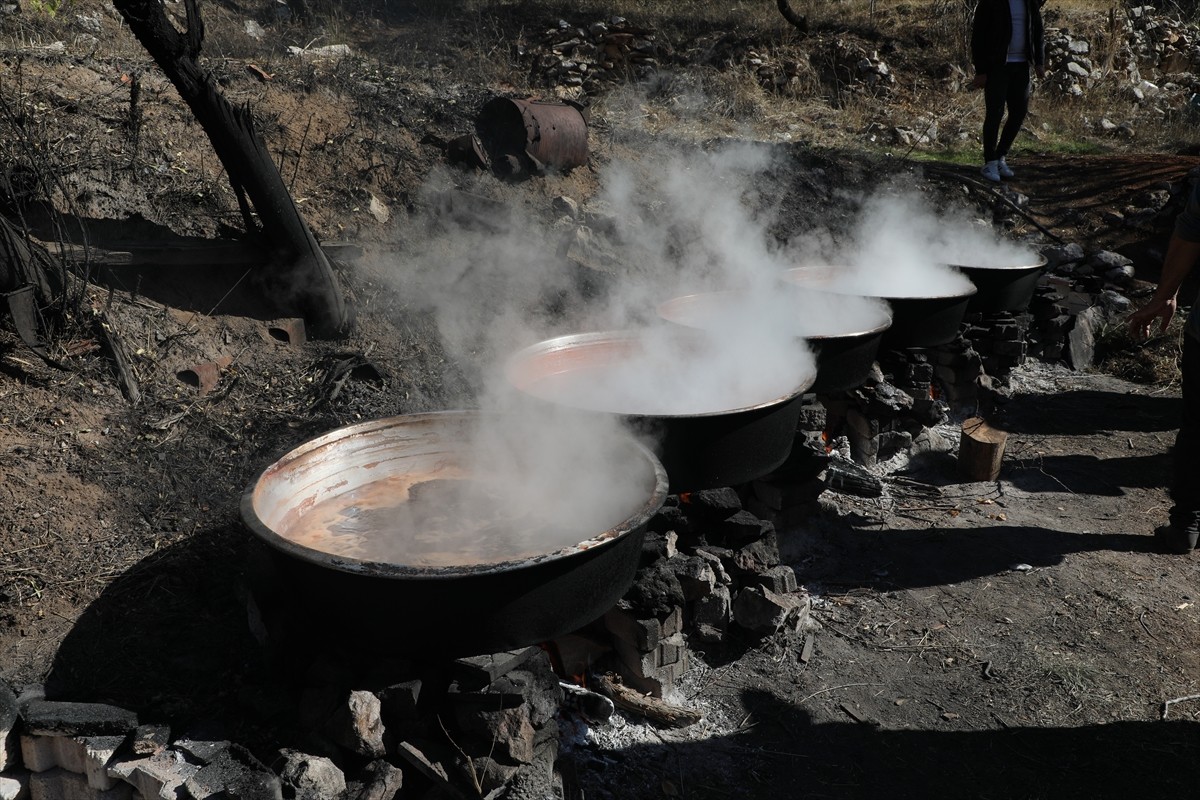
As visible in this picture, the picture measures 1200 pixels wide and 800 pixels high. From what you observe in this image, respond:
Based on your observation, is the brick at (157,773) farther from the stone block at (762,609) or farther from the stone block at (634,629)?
the stone block at (762,609)

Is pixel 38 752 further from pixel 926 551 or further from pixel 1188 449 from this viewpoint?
pixel 1188 449

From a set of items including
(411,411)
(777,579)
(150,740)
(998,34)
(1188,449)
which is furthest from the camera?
(998,34)

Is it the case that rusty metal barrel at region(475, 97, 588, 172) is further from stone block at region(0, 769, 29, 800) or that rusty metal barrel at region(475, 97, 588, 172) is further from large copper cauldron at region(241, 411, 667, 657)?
stone block at region(0, 769, 29, 800)

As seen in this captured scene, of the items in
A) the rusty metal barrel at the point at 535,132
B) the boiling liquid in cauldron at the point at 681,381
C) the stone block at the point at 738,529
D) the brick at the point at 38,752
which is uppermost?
the rusty metal barrel at the point at 535,132

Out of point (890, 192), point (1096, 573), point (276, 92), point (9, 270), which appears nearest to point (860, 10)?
point (890, 192)

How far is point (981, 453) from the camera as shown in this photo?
17.8ft

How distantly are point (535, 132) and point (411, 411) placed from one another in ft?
10.5

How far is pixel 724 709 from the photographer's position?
11.2 ft

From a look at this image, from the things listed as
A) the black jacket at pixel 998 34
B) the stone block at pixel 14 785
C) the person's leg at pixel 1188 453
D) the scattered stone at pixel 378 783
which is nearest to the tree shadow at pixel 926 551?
the person's leg at pixel 1188 453

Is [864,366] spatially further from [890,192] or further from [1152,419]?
[890,192]

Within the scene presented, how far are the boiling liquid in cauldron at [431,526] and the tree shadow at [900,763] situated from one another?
822 mm

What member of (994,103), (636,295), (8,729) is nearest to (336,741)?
(8,729)

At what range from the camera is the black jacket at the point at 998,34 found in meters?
8.37

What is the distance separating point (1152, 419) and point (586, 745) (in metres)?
5.52
